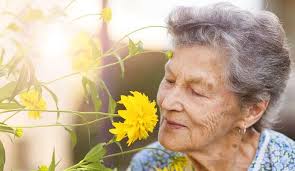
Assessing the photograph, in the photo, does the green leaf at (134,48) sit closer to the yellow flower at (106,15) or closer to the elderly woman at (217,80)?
the yellow flower at (106,15)

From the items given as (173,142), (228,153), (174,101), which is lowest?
(228,153)

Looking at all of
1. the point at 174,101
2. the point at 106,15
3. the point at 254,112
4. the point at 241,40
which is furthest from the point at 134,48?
the point at 254,112

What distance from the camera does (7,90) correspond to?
4.01 ft

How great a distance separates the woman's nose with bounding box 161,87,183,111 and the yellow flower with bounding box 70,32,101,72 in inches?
30.7

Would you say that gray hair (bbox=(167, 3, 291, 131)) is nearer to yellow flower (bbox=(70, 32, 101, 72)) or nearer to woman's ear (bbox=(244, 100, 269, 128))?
woman's ear (bbox=(244, 100, 269, 128))

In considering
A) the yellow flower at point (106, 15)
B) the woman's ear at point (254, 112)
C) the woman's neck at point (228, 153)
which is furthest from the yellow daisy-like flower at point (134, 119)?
the woman's ear at point (254, 112)

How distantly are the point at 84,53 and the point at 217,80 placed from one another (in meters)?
0.87

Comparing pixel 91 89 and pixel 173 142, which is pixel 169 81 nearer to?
pixel 173 142

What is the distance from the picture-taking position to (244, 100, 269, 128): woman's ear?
89.1 inches

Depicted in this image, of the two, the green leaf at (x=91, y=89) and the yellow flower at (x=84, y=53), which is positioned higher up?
the yellow flower at (x=84, y=53)

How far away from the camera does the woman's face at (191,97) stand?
206cm

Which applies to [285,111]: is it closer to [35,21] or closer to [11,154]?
[11,154]

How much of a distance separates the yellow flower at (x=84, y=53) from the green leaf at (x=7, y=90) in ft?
0.44

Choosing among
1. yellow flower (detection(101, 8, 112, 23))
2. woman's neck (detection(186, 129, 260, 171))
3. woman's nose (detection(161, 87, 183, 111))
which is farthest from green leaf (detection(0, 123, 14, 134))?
woman's neck (detection(186, 129, 260, 171))
